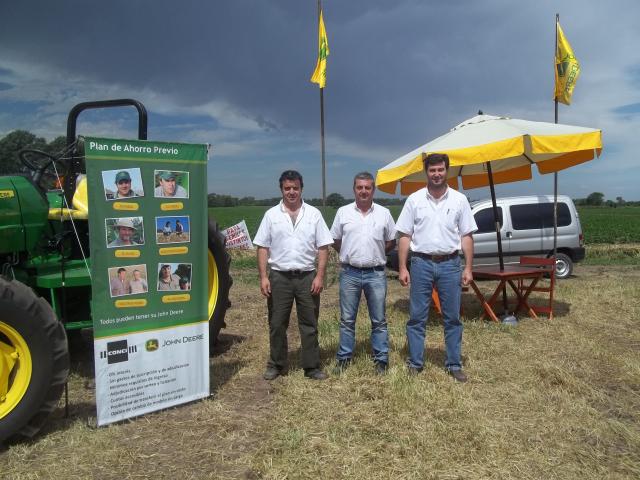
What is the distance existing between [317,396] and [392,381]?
2.04 ft

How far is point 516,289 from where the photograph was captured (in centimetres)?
659

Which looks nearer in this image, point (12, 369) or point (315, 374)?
point (12, 369)

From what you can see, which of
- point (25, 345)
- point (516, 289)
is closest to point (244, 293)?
point (516, 289)

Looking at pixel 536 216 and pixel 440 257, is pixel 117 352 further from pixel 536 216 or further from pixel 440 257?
pixel 536 216

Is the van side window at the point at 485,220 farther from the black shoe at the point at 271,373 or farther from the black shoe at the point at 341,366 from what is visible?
the black shoe at the point at 271,373

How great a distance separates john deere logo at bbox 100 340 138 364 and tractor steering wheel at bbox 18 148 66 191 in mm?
1535

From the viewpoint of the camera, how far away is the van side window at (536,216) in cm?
1041

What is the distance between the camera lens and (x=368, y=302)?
166 inches

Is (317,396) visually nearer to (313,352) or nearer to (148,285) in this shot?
(313,352)

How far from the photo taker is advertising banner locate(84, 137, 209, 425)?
3.25 meters

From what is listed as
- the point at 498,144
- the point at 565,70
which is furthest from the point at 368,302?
the point at 565,70

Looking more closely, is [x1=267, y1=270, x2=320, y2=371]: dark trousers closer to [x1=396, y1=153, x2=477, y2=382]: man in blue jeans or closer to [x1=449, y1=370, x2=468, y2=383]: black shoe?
[x1=396, y1=153, x2=477, y2=382]: man in blue jeans

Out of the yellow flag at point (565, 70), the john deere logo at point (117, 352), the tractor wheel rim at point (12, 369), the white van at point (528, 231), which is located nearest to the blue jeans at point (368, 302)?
the john deere logo at point (117, 352)

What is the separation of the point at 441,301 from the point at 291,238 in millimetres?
1383
